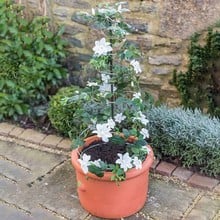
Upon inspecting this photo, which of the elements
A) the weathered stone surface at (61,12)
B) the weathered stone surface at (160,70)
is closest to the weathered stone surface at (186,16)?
the weathered stone surface at (160,70)

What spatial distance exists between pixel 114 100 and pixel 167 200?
0.62 m

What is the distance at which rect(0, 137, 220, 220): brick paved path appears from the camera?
2617 millimetres

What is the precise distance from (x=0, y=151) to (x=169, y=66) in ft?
3.90

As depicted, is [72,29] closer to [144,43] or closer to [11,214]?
[144,43]

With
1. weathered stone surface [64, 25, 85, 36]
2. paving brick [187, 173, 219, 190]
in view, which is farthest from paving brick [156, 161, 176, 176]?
weathered stone surface [64, 25, 85, 36]

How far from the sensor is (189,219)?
2.57 meters

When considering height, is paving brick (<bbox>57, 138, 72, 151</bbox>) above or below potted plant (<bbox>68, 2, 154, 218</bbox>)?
below

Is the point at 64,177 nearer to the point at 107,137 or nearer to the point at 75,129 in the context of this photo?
the point at 75,129

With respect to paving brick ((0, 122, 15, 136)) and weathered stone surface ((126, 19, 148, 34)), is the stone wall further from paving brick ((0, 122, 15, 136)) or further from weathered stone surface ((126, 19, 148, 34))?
paving brick ((0, 122, 15, 136))

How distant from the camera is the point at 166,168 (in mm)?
2934

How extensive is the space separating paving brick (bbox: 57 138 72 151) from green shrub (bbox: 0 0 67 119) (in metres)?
0.36

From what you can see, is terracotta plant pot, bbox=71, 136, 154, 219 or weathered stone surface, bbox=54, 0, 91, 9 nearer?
terracotta plant pot, bbox=71, 136, 154, 219

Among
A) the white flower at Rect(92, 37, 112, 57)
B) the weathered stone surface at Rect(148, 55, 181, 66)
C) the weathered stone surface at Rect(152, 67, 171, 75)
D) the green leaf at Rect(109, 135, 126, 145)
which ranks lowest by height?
the green leaf at Rect(109, 135, 126, 145)

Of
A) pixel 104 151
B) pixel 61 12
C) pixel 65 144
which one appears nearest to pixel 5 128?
pixel 65 144
